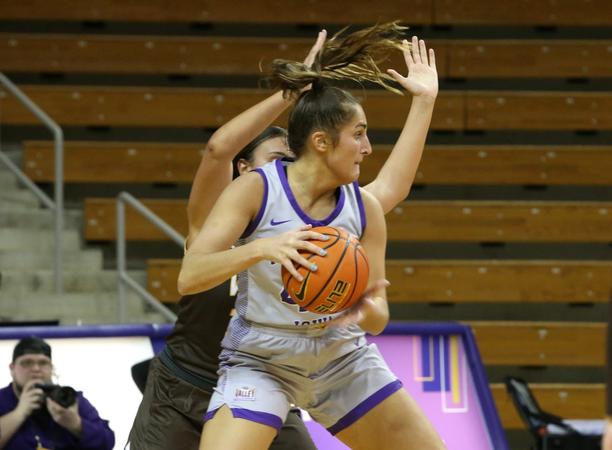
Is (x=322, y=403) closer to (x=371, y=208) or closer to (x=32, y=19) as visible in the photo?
(x=371, y=208)

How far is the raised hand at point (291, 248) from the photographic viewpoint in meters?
2.96

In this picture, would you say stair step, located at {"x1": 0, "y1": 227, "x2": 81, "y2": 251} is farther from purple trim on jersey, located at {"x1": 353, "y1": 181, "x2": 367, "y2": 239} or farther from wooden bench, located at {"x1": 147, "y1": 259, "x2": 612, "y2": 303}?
purple trim on jersey, located at {"x1": 353, "y1": 181, "x2": 367, "y2": 239}

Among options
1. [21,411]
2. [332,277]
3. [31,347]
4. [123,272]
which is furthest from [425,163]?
[332,277]

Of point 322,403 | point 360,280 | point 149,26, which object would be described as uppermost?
point 149,26

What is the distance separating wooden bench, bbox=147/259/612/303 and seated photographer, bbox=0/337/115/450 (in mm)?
4223

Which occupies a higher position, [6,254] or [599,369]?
[6,254]

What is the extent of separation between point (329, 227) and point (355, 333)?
0.43 meters

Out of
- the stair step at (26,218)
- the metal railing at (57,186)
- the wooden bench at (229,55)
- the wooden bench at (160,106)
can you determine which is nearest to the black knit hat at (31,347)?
the metal railing at (57,186)

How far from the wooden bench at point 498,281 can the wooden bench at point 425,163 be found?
0.80 m

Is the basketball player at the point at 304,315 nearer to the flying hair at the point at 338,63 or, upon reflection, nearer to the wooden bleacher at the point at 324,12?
the flying hair at the point at 338,63

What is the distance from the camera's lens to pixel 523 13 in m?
10.5

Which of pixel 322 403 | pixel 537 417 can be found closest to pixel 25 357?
pixel 322 403

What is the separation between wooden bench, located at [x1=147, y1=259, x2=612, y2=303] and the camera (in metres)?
9.37

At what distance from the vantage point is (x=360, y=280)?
10.3ft
